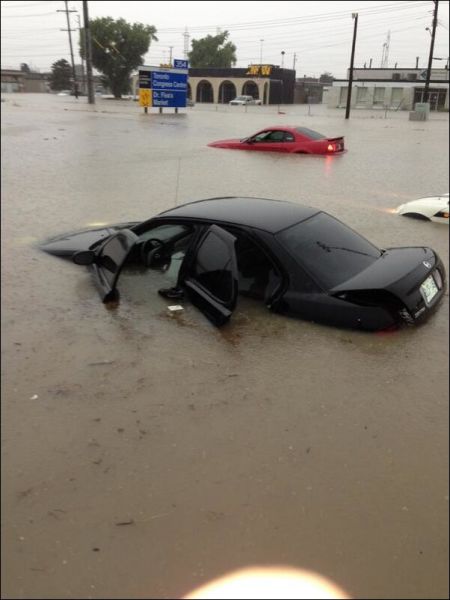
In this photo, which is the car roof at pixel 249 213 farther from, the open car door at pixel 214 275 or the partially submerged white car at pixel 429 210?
the partially submerged white car at pixel 429 210

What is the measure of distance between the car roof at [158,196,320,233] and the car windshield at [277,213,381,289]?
10 cm

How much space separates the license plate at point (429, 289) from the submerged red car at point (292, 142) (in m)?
13.2

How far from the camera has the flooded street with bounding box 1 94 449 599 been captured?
7.75 ft

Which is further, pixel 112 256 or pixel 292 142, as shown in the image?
pixel 292 142

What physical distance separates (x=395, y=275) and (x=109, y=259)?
266 cm

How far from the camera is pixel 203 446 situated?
312cm

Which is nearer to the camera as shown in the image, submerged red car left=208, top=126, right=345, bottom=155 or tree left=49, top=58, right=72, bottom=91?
submerged red car left=208, top=126, right=345, bottom=155

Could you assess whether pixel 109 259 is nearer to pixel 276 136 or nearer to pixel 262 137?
pixel 276 136

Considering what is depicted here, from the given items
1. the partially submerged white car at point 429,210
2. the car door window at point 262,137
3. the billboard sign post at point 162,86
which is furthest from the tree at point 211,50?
the partially submerged white car at point 429,210

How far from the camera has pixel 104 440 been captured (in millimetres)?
3158

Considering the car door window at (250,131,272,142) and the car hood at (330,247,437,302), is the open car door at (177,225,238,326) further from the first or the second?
the car door window at (250,131,272,142)

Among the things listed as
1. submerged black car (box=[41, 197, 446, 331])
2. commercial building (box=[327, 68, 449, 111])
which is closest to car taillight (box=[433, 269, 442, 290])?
submerged black car (box=[41, 197, 446, 331])

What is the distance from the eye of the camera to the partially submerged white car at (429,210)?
840cm

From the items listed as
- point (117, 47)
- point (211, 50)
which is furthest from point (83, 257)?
point (211, 50)
